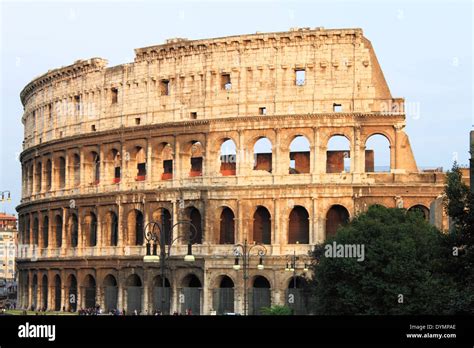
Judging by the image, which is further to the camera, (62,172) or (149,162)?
(62,172)

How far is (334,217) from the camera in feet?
165

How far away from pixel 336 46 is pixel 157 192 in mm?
13114

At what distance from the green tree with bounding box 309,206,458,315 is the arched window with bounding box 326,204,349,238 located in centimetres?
945

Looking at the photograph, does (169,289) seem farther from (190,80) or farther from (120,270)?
(190,80)

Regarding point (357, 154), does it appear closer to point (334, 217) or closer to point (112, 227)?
point (334, 217)

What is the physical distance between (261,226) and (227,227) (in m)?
2.07

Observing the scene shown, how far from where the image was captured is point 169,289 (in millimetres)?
52594

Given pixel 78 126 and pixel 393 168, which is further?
pixel 78 126

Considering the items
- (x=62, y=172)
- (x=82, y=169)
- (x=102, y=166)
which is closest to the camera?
(x=102, y=166)

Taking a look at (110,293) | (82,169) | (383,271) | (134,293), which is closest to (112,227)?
(110,293)

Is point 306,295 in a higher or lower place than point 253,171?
lower

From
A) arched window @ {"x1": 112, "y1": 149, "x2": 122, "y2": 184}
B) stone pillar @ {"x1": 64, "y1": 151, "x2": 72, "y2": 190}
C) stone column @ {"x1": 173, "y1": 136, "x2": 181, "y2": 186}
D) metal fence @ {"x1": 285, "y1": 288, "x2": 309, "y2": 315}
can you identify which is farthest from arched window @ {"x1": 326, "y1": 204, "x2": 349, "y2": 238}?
stone pillar @ {"x1": 64, "y1": 151, "x2": 72, "y2": 190}

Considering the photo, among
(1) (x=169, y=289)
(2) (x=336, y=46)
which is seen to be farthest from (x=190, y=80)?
(1) (x=169, y=289)

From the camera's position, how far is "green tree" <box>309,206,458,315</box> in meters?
35.3
